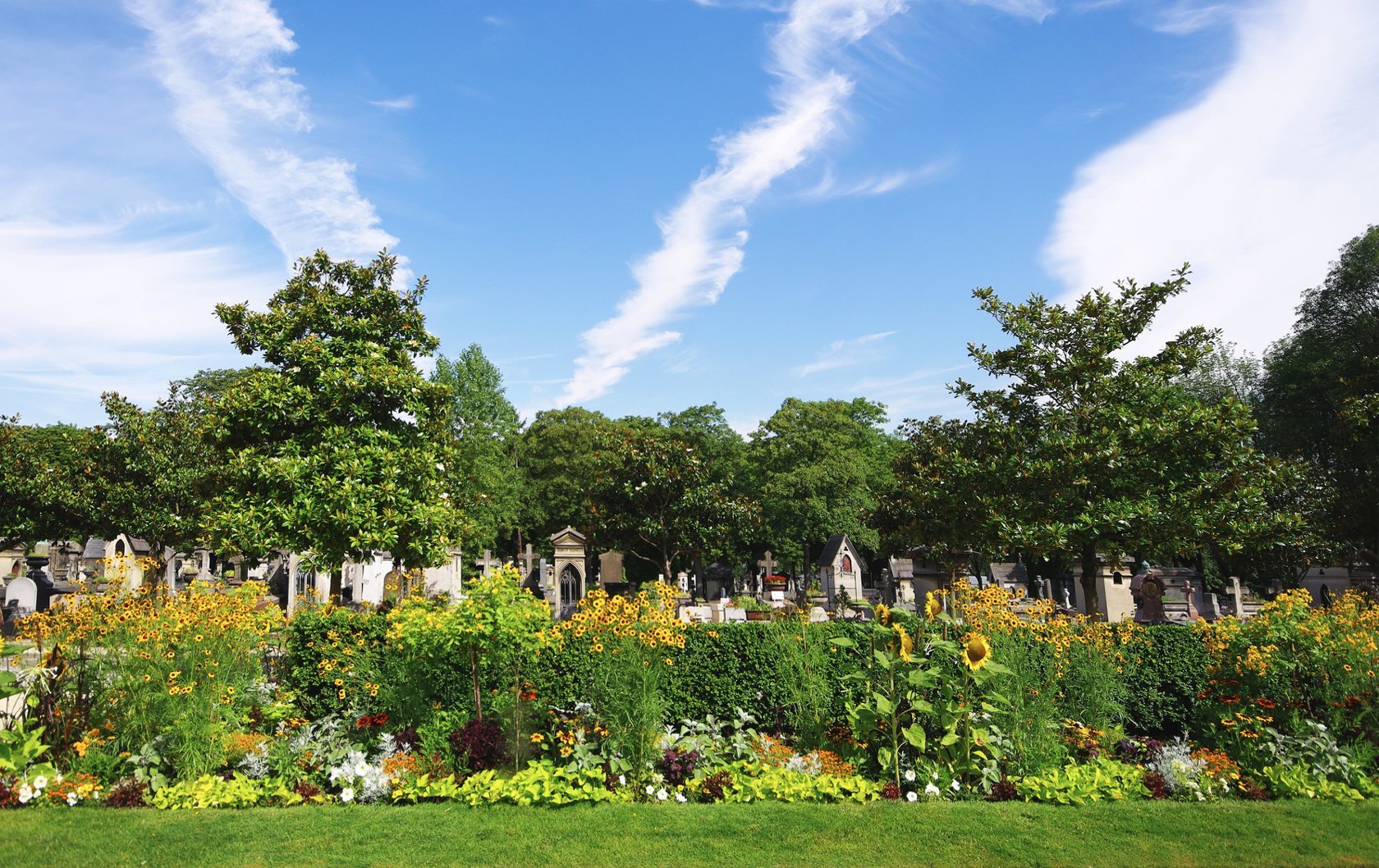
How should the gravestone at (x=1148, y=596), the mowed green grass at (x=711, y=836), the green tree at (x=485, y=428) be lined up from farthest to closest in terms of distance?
the green tree at (x=485, y=428) < the gravestone at (x=1148, y=596) < the mowed green grass at (x=711, y=836)

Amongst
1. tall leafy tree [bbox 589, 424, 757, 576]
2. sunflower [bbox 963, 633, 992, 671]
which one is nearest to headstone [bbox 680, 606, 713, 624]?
tall leafy tree [bbox 589, 424, 757, 576]

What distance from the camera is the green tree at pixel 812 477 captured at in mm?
33438

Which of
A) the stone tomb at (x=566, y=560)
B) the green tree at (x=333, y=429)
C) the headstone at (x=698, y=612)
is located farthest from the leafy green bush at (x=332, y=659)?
the stone tomb at (x=566, y=560)

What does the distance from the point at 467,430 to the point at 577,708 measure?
28.6m

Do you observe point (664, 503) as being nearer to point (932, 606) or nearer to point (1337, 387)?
point (932, 606)

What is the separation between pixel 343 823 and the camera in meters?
6.38

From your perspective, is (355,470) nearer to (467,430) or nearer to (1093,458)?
(1093,458)

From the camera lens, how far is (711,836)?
6.13 meters

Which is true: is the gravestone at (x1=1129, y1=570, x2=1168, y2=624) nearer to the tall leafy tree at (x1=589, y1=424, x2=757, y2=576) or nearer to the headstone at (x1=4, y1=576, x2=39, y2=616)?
the tall leafy tree at (x1=589, y1=424, x2=757, y2=576)

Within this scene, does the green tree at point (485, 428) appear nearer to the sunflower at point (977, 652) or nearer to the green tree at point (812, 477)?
the green tree at point (812, 477)

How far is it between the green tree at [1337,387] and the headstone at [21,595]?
38.1m

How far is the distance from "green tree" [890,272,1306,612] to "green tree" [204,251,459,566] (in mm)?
9130

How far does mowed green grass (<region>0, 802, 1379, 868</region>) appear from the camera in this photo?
5.70m

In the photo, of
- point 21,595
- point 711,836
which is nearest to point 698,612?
point 711,836
